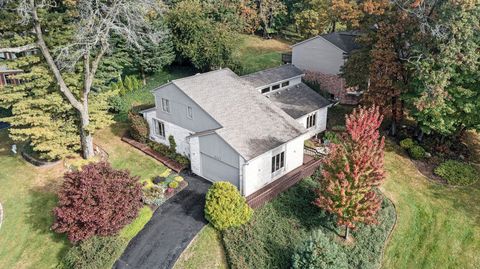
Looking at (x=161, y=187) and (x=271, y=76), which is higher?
(x=271, y=76)

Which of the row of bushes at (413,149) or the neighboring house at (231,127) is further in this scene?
the row of bushes at (413,149)

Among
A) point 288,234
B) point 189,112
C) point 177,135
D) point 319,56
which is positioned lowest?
point 288,234

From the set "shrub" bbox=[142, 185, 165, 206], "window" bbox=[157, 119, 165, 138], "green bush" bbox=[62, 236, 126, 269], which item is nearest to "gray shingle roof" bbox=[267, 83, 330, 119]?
"window" bbox=[157, 119, 165, 138]

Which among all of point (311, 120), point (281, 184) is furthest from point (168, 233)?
point (311, 120)

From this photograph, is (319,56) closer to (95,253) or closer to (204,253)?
(204,253)

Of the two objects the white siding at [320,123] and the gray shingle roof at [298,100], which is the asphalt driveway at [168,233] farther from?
the white siding at [320,123]

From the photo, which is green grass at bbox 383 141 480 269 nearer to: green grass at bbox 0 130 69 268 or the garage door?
the garage door

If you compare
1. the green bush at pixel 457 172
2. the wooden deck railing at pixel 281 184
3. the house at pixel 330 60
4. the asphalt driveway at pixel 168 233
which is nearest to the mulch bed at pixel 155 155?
the asphalt driveway at pixel 168 233
